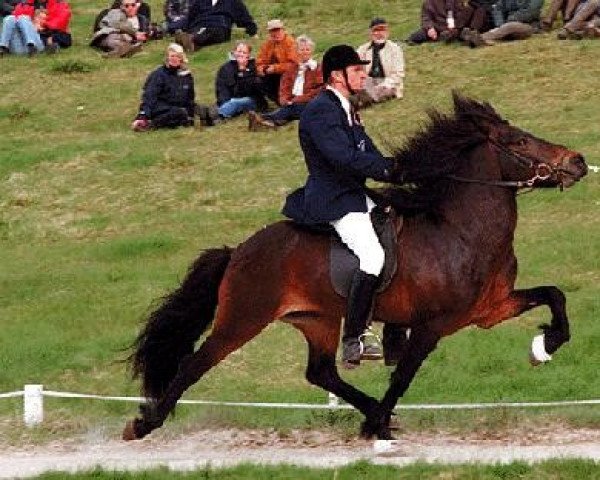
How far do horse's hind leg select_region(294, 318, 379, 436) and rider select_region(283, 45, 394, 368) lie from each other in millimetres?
405

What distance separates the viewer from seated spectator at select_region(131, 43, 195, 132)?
22672 mm

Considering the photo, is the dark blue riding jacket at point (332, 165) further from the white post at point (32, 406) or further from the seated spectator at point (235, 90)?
the seated spectator at point (235, 90)

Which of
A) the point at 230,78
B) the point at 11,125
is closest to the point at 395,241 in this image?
the point at 230,78

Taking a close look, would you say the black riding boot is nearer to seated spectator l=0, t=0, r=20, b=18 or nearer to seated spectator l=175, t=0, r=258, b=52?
seated spectator l=175, t=0, r=258, b=52

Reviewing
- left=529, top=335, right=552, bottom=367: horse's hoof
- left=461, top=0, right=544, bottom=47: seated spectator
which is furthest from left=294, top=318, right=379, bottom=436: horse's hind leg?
left=461, top=0, right=544, bottom=47: seated spectator

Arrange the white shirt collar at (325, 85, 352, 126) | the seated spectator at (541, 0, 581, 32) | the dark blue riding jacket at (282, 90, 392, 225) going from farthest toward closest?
the seated spectator at (541, 0, 581, 32) → the white shirt collar at (325, 85, 352, 126) → the dark blue riding jacket at (282, 90, 392, 225)

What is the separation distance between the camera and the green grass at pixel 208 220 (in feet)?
45.3

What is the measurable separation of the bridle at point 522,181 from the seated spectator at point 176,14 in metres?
17.0

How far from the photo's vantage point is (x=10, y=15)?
28547 millimetres

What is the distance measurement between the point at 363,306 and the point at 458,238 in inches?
32.3

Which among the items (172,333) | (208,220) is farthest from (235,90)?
(172,333)

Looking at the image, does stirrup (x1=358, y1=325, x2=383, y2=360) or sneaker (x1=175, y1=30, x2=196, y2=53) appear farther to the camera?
sneaker (x1=175, y1=30, x2=196, y2=53)

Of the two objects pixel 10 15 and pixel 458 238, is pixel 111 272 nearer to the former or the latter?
pixel 458 238

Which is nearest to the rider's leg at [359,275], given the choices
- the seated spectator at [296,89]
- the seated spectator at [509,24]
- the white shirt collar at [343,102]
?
the white shirt collar at [343,102]
